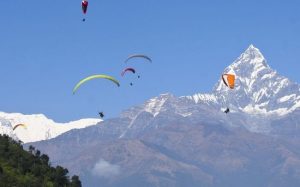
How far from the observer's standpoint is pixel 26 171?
172 metres

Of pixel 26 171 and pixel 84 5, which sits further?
pixel 26 171

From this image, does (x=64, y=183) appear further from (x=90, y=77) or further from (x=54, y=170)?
(x=90, y=77)

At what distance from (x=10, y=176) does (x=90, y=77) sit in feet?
131

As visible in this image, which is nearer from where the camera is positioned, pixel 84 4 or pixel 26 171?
pixel 84 4

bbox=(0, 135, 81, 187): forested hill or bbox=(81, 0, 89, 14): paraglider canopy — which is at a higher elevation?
bbox=(0, 135, 81, 187): forested hill

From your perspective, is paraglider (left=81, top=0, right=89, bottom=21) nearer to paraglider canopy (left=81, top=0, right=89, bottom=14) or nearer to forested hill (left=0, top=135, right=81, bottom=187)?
paraglider canopy (left=81, top=0, right=89, bottom=14)

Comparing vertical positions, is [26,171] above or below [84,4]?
above

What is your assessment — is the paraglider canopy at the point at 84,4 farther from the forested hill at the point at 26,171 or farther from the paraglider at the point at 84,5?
Result: the forested hill at the point at 26,171

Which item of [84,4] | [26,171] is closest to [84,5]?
[84,4]

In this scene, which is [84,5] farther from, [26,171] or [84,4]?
[26,171]

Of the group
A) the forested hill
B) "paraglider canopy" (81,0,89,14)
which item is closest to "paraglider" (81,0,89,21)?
"paraglider canopy" (81,0,89,14)

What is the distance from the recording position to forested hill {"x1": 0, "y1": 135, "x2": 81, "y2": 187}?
474 feet

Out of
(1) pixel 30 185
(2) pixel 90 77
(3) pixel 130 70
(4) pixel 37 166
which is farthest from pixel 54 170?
(2) pixel 90 77

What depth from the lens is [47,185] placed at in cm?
15138
